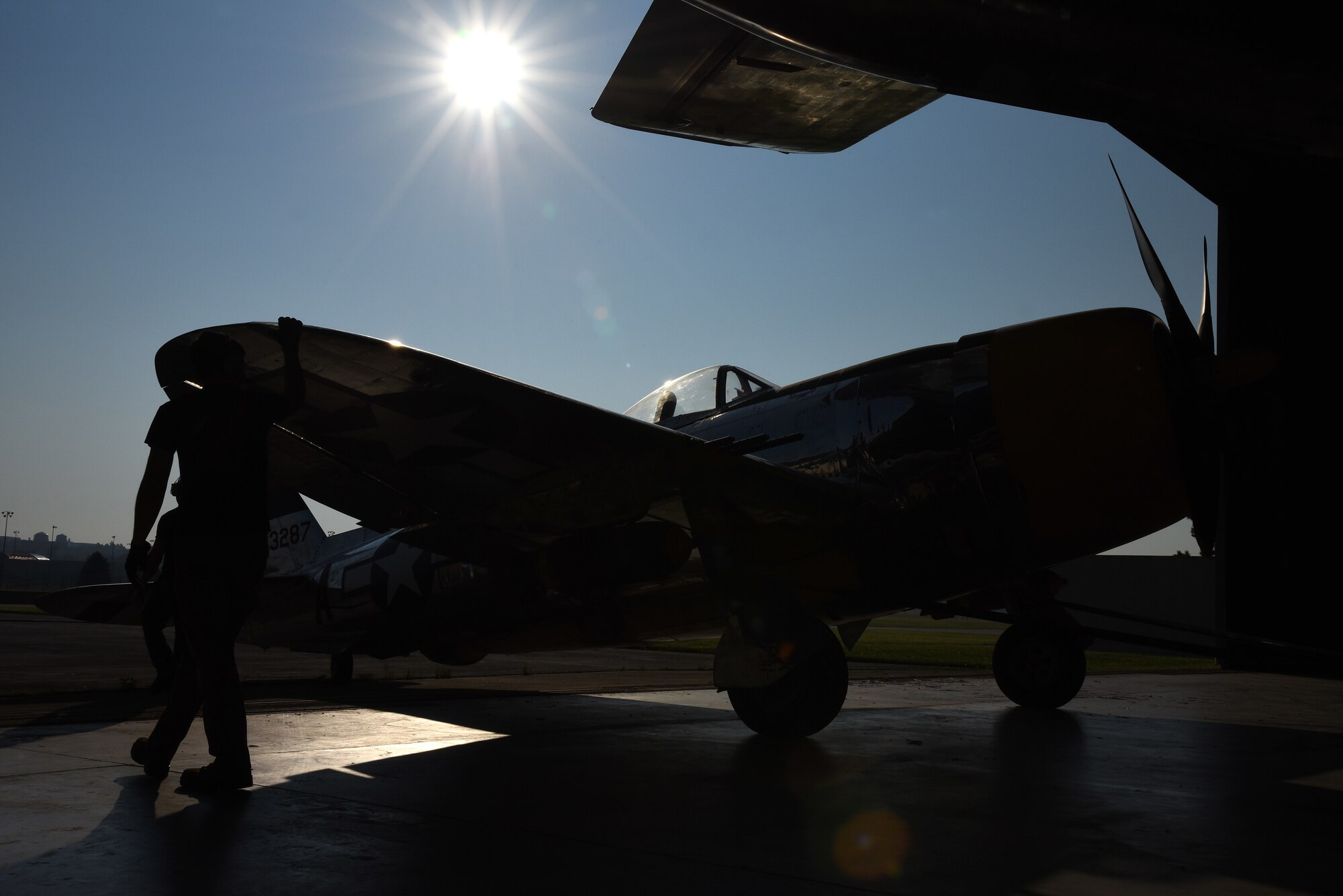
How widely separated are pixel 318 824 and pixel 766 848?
1522 mm

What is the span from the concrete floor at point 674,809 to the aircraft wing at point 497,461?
1.32m

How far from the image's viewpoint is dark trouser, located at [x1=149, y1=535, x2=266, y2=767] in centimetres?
366

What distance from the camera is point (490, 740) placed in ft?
18.5

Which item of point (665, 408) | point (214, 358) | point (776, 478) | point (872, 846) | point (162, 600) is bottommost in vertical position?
point (872, 846)

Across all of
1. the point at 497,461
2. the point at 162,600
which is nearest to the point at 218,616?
the point at 497,461

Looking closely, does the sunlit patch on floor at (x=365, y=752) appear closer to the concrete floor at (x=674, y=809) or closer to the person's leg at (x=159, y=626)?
the concrete floor at (x=674, y=809)

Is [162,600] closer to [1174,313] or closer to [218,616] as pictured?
[218,616]

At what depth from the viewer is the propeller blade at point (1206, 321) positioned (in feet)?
16.8

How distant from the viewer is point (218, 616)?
3703 millimetres

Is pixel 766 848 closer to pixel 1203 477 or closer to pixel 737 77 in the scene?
pixel 1203 477

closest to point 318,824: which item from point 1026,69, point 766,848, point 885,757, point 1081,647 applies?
point 766,848

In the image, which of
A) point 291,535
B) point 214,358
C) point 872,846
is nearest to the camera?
point 872,846

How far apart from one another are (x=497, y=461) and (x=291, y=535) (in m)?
5.82

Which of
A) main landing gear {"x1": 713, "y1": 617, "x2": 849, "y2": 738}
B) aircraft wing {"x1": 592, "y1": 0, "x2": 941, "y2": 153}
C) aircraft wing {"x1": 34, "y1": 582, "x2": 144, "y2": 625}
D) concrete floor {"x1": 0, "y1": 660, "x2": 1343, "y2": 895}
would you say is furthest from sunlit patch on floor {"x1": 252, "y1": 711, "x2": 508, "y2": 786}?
aircraft wing {"x1": 592, "y1": 0, "x2": 941, "y2": 153}
